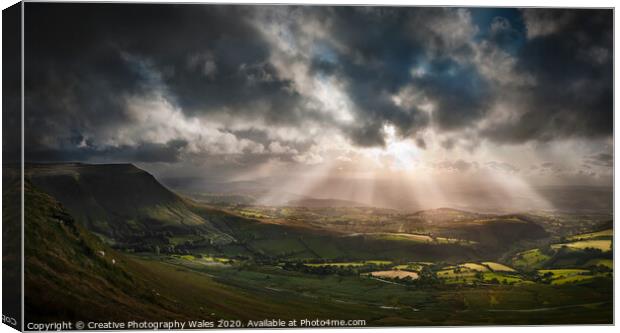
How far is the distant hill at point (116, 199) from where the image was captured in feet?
65.1

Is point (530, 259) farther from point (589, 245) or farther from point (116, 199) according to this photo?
point (116, 199)

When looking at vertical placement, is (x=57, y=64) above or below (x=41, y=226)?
above

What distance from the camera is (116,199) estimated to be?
67.1 ft

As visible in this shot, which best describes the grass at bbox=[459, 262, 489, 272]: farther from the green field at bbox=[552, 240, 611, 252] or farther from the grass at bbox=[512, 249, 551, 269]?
the green field at bbox=[552, 240, 611, 252]

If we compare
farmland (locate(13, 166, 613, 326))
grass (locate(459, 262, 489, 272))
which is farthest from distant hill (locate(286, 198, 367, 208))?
grass (locate(459, 262, 489, 272))

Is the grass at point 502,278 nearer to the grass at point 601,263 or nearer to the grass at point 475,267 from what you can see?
the grass at point 475,267

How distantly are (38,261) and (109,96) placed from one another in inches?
170

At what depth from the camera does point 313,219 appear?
21.6 metres

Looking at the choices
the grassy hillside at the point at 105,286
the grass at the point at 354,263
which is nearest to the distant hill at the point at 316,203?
the grass at the point at 354,263

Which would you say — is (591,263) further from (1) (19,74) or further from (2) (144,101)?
(1) (19,74)

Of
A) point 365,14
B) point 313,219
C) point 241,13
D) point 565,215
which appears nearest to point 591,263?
point 565,215

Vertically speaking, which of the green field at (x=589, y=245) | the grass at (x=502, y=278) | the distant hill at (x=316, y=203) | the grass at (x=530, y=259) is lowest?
the grass at (x=502, y=278)

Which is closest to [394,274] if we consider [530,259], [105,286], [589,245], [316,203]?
[316,203]

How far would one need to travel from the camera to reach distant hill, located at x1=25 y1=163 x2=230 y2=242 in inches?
781
